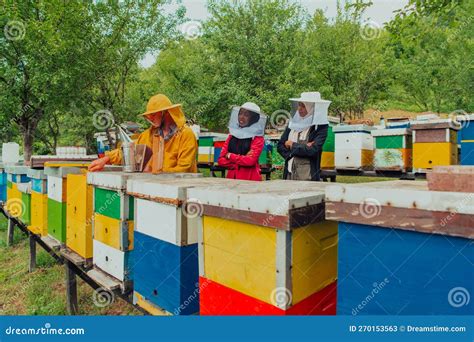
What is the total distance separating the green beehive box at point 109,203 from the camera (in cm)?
219

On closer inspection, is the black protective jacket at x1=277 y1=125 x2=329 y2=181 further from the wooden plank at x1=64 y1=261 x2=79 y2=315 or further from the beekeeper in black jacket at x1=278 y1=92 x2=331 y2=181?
the wooden plank at x1=64 y1=261 x2=79 y2=315

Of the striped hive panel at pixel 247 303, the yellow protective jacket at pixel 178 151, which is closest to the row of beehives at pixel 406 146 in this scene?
the yellow protective jacket at pixel 178 151

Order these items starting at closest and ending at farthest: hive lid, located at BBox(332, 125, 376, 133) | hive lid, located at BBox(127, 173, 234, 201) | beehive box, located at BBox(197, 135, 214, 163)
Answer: hive lid, located at BBox(127, 173, 234, 201) < hive lid, located at BBox(332, 125, 376, 133) < beehive box, located at BBox(197, 135, 214, 163)

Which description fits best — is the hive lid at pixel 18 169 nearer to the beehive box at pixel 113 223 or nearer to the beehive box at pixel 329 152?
the beehive box at pixel 113 223

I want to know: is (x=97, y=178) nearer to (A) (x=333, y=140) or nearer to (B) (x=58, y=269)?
(B) (x=58, y=269)

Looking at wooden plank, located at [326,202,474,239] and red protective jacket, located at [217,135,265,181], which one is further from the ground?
red protective jacket, located at [217,135,265,181]

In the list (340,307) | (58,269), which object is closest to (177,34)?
(58,269)

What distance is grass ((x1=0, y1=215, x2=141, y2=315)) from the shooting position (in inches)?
163

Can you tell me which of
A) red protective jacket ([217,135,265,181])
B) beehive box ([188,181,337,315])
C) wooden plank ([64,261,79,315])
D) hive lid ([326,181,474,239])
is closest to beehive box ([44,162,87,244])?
wooden plank ([64,261,79,315])

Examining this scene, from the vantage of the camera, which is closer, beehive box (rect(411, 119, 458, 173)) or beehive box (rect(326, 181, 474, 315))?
beehive box (rect(326, 181, 474, 315))

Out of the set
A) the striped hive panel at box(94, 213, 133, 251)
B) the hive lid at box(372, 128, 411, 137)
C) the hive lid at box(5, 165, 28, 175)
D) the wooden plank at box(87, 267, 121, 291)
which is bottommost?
the wooden plank at box(87, 267, 121, 291)

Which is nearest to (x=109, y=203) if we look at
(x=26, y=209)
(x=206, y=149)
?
(x=26, y=209)

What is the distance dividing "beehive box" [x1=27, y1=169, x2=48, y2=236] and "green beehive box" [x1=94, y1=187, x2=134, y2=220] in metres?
1.62

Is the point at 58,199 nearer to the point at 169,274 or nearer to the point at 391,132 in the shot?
the point at 169,274
